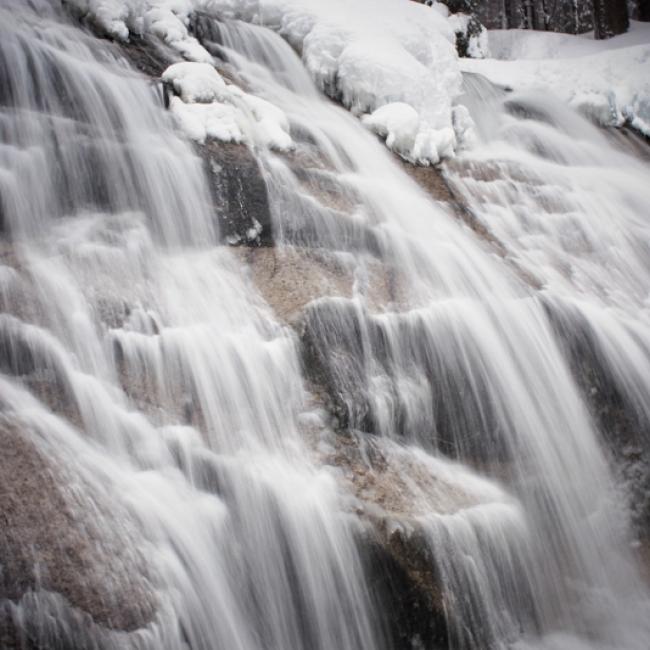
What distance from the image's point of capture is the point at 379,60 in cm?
685

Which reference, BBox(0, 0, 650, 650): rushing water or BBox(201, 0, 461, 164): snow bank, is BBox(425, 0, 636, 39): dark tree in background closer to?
BBox(201, 0, 461, 164): snow bank

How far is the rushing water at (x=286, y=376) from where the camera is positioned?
10.2 ft

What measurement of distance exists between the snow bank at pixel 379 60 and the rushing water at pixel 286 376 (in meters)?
0.83

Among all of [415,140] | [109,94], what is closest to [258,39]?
[415,140]

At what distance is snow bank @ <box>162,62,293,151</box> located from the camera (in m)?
5.07

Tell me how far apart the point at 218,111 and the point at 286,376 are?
2581 millimetres

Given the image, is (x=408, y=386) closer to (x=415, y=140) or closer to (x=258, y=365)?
(x=258, y=365)

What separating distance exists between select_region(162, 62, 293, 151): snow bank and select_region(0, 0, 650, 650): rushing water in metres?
0.23

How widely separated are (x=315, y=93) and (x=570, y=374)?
4.25m

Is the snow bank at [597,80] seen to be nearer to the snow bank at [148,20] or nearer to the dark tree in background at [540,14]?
the snow bank at [148,20]

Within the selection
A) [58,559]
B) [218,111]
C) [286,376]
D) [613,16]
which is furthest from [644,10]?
[58,559]

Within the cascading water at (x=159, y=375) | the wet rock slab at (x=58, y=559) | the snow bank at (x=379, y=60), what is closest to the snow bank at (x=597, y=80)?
the snow bank at (x=379, y=60)

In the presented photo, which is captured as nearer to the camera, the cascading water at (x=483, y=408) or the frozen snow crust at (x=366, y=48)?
the cascading water at (x=483, y=408)

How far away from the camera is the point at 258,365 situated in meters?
3.87
